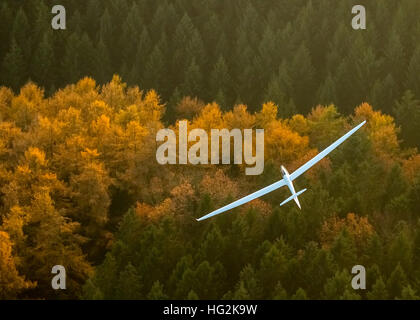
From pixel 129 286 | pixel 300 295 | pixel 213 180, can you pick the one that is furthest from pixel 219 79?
pixel 300 295

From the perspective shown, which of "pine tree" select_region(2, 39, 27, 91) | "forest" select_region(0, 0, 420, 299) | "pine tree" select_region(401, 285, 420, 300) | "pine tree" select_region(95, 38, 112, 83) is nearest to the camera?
"pine tree" select_region(401, 285, 420, 300)

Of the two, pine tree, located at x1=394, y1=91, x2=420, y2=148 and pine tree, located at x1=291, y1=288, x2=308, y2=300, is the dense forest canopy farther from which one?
pine tree, located at x1=291, y1=288, x2=308, y2=300

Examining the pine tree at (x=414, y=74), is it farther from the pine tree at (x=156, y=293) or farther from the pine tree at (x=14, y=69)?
the pine tree at (x=156, y=293)

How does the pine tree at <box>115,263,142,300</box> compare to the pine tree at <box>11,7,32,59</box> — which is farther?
the pine tree at <box>11,7,32,59</box>

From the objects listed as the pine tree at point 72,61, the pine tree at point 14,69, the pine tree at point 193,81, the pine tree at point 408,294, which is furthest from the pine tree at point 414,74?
the pine tree at point 408,294

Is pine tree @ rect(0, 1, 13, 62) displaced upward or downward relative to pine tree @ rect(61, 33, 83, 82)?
upward

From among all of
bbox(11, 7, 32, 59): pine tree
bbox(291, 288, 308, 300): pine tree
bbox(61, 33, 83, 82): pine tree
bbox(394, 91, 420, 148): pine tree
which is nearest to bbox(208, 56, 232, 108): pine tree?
bbox(61, 33, 83, 82): pine tree
